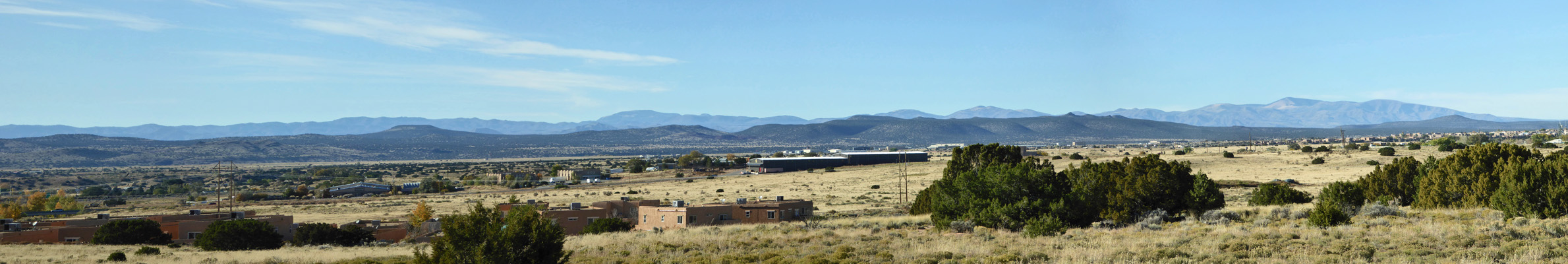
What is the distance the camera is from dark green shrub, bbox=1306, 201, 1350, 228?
26.2 meters

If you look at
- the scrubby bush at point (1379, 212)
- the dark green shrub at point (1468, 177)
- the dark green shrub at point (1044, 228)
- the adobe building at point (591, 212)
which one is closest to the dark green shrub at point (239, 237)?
the adobe building at point (591, 212)

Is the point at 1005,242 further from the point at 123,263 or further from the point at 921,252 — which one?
the point at 123,263

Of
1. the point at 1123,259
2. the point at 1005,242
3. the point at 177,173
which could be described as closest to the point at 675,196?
the point at 1005,242

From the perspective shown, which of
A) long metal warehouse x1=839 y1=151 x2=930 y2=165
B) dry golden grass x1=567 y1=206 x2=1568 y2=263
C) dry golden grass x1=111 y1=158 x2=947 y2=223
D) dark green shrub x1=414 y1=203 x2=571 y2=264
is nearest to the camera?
dark green shrub x1=414 y1=203 x2=571 y2=264

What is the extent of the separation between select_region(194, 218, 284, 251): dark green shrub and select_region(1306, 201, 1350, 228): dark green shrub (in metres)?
40.8

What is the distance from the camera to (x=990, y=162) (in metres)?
48.2

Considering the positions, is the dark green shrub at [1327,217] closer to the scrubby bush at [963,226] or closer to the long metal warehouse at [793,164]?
the scrubby bush at [963,226]

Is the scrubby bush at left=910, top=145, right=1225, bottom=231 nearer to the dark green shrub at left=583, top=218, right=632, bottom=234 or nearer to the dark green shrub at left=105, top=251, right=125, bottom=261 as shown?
the dark green shrub at left=583, top=218, right=632, bottom=234

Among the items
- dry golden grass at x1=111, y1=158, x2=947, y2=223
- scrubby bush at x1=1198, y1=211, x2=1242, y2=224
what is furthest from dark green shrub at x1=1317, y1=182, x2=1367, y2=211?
dry golden grass at x1=111, y1=158, x2=947, y2=223

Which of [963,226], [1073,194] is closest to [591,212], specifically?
[963,226]

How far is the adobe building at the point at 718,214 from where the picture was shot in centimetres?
4856

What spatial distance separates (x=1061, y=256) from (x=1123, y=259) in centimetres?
148

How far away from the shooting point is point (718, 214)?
50188mm

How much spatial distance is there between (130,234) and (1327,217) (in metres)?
50.3
